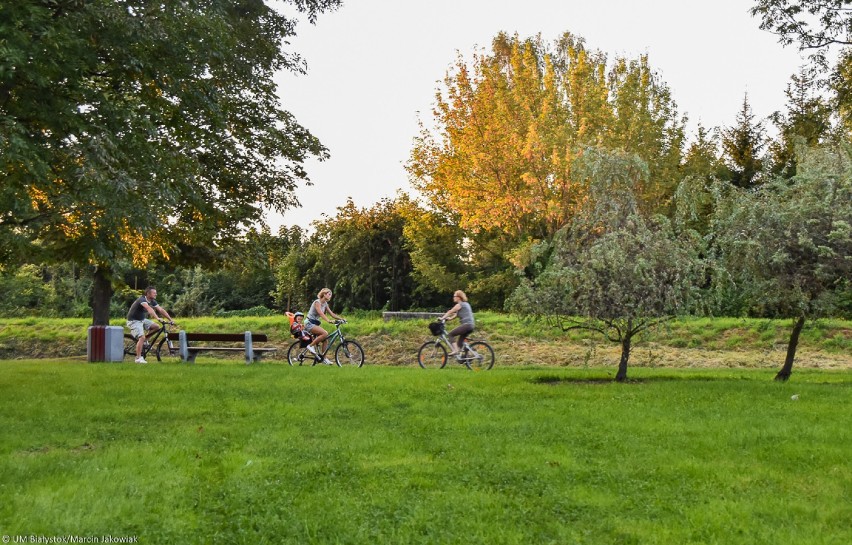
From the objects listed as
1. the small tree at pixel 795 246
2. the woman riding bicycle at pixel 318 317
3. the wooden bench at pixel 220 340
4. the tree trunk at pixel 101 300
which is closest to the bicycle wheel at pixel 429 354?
the woman riding bicycle at pixel 318 317

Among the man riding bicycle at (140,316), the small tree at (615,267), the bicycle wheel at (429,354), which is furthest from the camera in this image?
the man riding bicycle at (140,316)

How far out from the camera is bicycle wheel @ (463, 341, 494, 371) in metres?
17.9

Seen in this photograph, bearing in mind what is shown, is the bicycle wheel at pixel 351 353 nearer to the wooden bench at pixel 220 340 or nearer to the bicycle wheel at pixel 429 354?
the bicycle wheel at pixel 429 354

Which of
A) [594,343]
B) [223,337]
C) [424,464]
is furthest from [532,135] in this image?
[424,464]

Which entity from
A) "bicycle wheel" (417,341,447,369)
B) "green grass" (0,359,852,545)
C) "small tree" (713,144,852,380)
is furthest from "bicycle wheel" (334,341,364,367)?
"small tree" (713,144,852,380)

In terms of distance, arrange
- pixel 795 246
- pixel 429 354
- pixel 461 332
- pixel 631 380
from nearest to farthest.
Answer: pixel 795 246, pixel 631 380, pixel 461 332, pixel 429 354

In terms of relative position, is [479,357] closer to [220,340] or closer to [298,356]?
[298,356]

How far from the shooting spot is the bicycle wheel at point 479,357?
703 inches

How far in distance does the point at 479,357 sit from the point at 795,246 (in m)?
7.18

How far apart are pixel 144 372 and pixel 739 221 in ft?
40.5

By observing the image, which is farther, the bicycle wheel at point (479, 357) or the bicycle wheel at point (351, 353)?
the bicycle wheel at point (351, 353)

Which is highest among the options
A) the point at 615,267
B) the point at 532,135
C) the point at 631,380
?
the point at 532,135

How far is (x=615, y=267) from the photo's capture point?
45.1ft

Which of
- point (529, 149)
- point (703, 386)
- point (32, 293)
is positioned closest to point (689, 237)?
point (703, 386)
